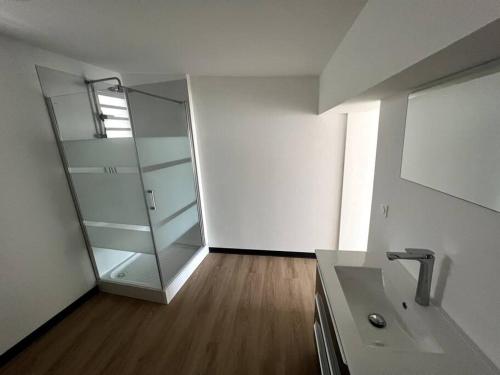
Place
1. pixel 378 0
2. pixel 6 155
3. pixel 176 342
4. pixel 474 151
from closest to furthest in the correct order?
pixel 474 151 < pixel 378 0 < pixel 6 155 < pixel 176 342

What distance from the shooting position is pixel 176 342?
1.69 m

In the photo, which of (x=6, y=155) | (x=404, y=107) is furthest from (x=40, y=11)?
(x=404, y=107)

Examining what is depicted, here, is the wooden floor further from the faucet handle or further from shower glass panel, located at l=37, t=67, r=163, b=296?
the faucet handle

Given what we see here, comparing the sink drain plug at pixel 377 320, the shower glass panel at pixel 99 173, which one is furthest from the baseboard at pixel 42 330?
the sink drain plug at pixel 377 320

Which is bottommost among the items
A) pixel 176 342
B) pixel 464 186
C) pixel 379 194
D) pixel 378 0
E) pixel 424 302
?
pixel 176 342

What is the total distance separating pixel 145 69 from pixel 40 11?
1.14 metres

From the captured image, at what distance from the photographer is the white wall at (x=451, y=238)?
0.70 meters

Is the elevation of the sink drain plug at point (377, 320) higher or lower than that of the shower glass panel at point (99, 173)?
lower

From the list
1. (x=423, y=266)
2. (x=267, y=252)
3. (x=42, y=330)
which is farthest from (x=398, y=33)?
(x=42, y=330)

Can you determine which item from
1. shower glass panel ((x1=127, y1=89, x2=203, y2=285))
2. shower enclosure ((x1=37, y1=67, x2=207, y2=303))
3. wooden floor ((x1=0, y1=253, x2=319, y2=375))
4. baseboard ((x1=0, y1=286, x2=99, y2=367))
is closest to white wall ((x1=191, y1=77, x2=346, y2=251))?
shower glass panel ((x1=127, y1=89, x2=203, y2=285))

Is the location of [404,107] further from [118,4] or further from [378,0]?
[118,4]

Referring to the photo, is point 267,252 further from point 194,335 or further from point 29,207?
point 29,207

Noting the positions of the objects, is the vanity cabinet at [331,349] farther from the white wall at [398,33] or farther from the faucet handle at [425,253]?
the white wall at [398,33]

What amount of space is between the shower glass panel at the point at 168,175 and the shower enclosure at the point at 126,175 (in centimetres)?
1
